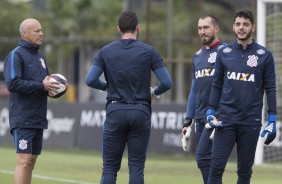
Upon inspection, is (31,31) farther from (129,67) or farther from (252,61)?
(252,61)

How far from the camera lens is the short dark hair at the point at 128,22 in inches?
384

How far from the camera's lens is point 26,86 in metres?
11.0

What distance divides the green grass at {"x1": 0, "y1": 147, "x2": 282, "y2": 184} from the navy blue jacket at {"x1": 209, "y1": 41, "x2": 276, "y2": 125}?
4.65 metres

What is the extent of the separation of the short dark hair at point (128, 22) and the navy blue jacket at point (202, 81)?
2065 millimetres

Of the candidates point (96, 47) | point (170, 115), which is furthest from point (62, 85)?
point (96, 47)

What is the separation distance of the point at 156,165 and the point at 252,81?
8973 mm

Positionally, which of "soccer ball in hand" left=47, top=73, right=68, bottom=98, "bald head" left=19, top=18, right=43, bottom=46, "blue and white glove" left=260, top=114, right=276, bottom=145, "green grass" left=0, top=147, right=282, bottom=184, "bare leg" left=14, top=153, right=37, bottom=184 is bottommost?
"green grass" left=0, top=147, right=282, bottom=184

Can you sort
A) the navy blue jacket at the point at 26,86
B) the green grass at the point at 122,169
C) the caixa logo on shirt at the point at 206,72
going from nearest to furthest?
the navy blue jacket at the point at 26,86 < the caixa logo on shirt at the point at 206,72 < the green grass at the point at 122,169

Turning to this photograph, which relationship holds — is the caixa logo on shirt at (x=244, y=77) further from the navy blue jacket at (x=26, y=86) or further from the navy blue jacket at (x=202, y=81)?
the navy blue jacket at (x=26, y=86)

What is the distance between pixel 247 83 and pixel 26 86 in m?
2.60

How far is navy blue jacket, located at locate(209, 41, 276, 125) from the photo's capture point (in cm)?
1026

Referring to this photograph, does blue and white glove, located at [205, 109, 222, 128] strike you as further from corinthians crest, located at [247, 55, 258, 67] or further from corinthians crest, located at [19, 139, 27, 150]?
corinthians crest, located at [19, 139, 27, 150]

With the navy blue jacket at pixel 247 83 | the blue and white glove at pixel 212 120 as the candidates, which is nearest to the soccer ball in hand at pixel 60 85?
the blue and white glove at pixel 212 120

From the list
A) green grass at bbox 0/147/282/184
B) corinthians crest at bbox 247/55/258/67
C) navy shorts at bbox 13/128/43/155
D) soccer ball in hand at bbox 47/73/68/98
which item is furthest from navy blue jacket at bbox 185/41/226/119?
green grass at bbox 0/147/282/184
